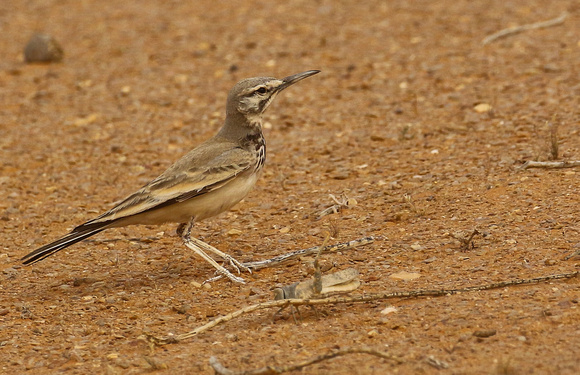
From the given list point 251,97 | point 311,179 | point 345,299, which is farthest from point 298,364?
point 311,179

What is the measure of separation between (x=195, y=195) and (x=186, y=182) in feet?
0.45

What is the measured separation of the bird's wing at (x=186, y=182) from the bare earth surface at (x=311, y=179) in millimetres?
617

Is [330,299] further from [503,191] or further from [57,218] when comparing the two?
[57,218]

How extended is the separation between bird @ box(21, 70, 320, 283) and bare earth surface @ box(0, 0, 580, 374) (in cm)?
38

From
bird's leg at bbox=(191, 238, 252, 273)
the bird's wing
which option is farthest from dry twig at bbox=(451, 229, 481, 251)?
the bird's wing

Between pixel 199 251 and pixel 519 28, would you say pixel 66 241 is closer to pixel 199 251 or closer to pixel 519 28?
pixel 199 251

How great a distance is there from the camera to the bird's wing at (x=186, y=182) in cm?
601

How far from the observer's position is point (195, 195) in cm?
610

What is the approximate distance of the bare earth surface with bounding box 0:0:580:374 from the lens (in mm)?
4930

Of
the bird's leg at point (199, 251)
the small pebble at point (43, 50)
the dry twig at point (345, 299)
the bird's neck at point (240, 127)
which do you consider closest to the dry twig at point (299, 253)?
the bird's leg at point (199, 251)

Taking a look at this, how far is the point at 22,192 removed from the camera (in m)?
8.32

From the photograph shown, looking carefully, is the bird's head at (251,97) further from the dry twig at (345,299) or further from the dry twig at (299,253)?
the dry twig at (345,299)

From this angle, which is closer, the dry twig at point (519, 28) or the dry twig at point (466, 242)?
the dry twig at point (466, 242)

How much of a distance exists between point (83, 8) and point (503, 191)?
10.1m
